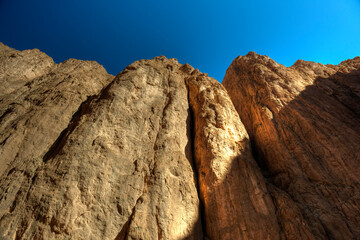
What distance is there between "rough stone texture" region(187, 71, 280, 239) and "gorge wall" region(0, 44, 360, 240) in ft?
0.20

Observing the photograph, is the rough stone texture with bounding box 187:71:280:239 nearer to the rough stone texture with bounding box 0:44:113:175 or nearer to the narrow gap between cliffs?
the narrow gap between cliffs

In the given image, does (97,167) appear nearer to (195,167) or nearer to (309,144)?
(195,167)

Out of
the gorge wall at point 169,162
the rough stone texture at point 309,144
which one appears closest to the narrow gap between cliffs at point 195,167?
the gorge wall at point 169,162

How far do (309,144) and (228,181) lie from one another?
23.3ft

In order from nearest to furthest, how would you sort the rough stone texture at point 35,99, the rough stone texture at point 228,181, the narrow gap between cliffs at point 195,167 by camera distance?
the rough stone texture at point 228,181, the narrow gap between cliffs at point 195,167, the rough stone texture at point 35,99

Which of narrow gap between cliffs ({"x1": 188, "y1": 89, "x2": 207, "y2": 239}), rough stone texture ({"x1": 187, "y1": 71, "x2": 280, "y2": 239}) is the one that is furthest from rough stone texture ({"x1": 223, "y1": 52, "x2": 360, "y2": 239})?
narrow gap between cliffs ({"x1": 188, "y1": 89, "x2": 207, "y2": 239})

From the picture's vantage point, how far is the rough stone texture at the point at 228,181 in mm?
8258

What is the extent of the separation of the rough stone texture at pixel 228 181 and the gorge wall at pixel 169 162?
62 millimetres

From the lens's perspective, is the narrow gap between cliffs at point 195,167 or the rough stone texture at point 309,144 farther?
the narrow gap between cliffs at point 195,167

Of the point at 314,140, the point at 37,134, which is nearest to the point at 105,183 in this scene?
the point at 37,134

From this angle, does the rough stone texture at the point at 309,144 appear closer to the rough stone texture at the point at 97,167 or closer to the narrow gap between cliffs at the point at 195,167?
the narrow gap between cliffs at the point at 195,167

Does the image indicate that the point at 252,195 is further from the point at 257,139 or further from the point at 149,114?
the point at 149,114

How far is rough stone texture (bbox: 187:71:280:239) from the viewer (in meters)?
8.26

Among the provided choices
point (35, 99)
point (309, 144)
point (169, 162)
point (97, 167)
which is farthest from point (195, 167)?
point (35, 99)
